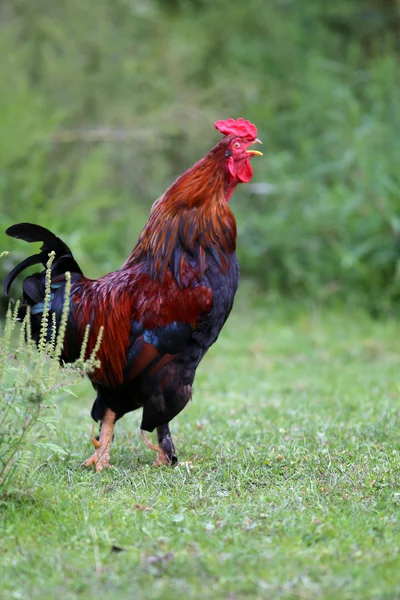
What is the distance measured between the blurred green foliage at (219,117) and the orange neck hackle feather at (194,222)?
3.76 meters

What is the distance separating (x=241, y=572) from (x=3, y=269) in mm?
5471

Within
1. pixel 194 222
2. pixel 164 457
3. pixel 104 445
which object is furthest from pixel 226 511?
pixel 194 222

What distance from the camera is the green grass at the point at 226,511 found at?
3094 mm

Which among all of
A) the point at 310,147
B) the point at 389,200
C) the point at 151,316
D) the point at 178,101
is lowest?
the point at 151,316

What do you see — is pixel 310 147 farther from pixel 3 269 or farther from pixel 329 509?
pixel 329 509

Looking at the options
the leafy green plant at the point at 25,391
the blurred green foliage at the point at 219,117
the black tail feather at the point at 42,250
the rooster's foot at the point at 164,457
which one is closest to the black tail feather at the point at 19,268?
the black tail feather at the point at 42,250

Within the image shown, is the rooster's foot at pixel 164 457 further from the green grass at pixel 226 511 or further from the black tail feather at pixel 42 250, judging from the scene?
the black tail feather at pixel 42 250

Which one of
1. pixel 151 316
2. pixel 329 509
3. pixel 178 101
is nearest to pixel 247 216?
pixel 178 101

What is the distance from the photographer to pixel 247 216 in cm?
1179

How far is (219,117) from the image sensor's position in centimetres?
1241

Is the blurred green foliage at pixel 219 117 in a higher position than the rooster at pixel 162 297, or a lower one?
higher

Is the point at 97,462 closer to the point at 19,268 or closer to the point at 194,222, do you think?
the point at 19,268

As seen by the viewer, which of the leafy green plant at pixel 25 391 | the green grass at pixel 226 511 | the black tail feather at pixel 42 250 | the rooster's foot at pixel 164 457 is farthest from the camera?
the rooster's foot at pixel 164 457

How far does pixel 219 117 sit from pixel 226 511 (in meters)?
9.44
